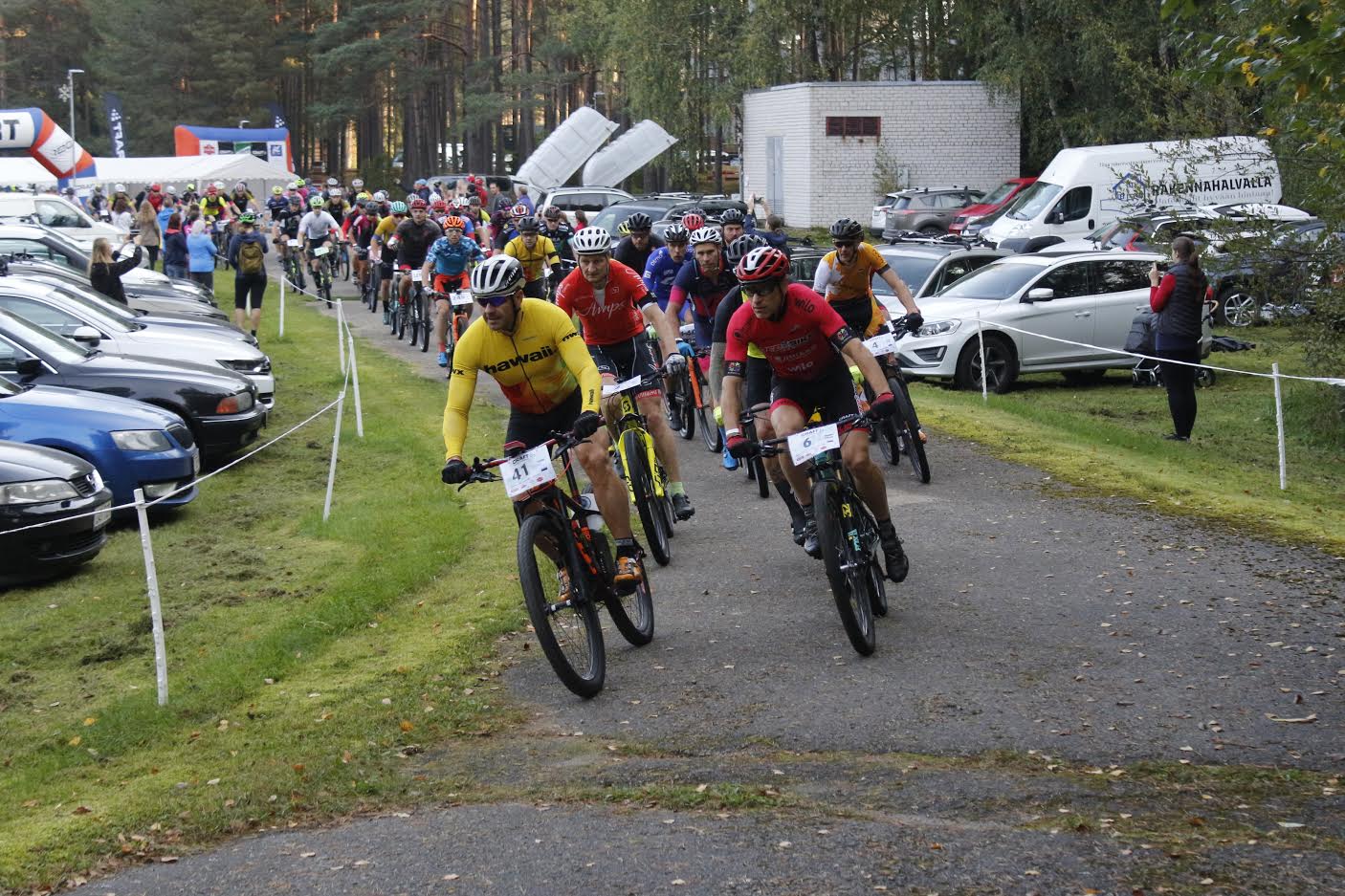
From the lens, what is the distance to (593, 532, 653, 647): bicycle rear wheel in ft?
25.5

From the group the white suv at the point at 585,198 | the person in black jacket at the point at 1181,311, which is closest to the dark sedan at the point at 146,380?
the person in black jacket at the point at 1181,311

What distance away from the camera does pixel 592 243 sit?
35.2 ft

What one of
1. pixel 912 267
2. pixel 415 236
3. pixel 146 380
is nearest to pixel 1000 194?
pixel 912 267

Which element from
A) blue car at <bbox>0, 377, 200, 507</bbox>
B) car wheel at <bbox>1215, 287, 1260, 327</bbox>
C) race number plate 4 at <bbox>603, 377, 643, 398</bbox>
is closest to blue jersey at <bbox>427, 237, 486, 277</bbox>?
blue car at <bbox>0, 377, 200, 507</bbox>

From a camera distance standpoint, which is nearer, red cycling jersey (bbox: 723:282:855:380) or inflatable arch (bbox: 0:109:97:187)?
red cycling jersey (bbox: 723:282:855:380)

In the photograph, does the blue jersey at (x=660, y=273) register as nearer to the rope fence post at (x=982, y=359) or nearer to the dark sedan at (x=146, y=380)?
the dark sedan at (x=146, y=380)

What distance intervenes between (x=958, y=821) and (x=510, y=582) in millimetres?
4740

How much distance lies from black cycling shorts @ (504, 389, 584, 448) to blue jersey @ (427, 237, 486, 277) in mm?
11866

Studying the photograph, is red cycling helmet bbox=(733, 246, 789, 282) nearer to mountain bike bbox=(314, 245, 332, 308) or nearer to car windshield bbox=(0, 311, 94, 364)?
car windshield bbox=(0, 311, 94, 364)

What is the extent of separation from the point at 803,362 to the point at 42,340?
8440mm

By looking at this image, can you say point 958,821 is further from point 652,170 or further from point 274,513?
point 652,170

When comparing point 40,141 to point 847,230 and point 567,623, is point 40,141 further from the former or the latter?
point 567,623

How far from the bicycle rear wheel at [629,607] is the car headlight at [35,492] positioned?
4302 mm

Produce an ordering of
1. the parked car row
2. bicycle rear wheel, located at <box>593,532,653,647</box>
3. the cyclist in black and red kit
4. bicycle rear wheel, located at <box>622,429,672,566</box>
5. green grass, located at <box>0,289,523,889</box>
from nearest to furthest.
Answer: green grass, located at <box>0,289,523,889</box> < bicycle rear wheel, located at <box>593,532,653,647</box> < bicycle rear wheel, located at <box>622,429,672,566</box> < the parked car row < the cyclist in black and red kit
